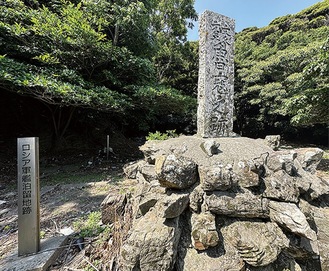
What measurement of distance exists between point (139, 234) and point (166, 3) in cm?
1028

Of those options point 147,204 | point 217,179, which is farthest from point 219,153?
point 147,204

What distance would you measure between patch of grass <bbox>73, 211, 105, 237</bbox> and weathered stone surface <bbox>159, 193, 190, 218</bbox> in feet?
3.96

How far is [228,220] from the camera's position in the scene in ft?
7.14

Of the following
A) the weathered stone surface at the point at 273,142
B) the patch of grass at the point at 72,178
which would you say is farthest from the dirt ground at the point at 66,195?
the weathered stone surface at the point at 273,142

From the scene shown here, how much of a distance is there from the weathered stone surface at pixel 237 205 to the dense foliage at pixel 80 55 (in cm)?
391

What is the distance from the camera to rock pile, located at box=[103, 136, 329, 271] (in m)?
1.92

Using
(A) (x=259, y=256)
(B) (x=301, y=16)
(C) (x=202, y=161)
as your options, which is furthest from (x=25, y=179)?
(B) (x=301, y=16)

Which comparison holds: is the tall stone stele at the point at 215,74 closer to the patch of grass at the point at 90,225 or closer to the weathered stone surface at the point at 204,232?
the weathered stone surface at the point at 204,232

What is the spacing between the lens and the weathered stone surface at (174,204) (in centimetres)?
210

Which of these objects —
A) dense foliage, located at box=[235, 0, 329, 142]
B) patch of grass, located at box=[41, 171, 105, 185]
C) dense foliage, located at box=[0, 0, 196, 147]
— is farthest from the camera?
dense foliage, located at box=[235, 0, 329, 142]

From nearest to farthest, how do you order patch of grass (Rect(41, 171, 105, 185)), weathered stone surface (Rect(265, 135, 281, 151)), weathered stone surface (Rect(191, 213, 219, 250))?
weathered stone surface (Rect(191, 213, 219, 250))
weathered stone surface (Rect(265, 135, 281, 151))
patch of grass (Rect(41, 171, 105, 185))

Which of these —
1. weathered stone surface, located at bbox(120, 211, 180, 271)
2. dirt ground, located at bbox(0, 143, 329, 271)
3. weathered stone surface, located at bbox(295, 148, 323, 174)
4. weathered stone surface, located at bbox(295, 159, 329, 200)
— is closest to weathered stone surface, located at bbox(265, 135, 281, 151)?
weathered stone surface, located at bbox(295, 148, 323, 174)

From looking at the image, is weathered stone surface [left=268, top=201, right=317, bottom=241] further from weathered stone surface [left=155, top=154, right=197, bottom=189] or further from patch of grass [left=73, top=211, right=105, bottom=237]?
patch of grass [left=73, top=211, right=105, bottom=237]

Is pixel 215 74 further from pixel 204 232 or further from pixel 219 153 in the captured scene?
pixel 204 232
